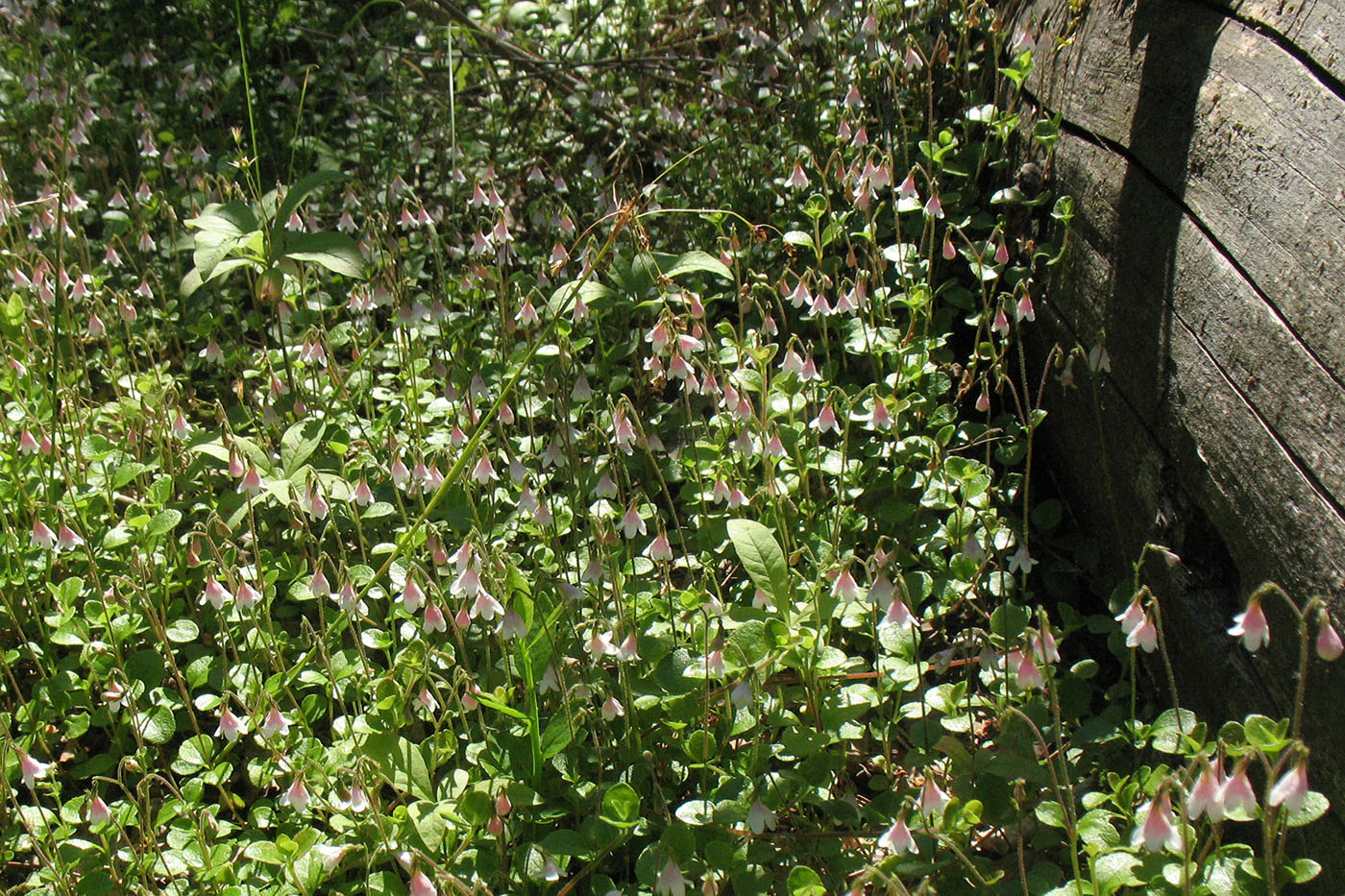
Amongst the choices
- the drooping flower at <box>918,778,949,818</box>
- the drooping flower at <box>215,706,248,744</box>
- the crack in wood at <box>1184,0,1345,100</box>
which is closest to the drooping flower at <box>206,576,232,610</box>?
the drooping flower at <box>215,706,248,744</box>

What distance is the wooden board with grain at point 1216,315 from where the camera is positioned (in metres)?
2.00

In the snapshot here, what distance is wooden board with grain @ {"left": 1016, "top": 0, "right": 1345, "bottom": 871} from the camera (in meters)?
2.00

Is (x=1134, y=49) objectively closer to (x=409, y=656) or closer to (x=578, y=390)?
(x=578, y=390)

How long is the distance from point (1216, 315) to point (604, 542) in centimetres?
130

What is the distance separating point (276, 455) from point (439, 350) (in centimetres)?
71

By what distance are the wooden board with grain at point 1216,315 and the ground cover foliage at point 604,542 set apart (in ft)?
0.41

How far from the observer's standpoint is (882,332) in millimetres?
3107

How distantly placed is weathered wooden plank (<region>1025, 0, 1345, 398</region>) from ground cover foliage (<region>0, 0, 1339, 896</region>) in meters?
0.29

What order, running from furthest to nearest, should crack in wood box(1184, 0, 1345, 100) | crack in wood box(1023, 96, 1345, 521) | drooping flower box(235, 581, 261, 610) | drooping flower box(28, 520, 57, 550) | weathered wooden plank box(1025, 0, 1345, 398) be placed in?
drooping flower box(28, 520, 57, 550), drooping flower box(235, 581, 261, 610), crack in wood box(1184, 0, 1345, 100), weathered wooden plank box(1025, 0, 1345, 398), crack in wood box(1023, 96, 1345, 521)

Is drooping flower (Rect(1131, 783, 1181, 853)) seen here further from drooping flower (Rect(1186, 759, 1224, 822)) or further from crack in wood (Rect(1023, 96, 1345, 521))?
crack in wood (Rect(1023, 96, 1345, 521))

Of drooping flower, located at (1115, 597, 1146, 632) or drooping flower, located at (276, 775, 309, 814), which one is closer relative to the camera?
drooping flower, located at (1115, 597, 1146, 632)

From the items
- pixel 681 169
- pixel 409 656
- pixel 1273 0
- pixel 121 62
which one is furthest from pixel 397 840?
pixel 121 62

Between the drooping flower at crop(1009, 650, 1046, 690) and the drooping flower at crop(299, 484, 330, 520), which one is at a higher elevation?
the drooping flower at crop(1009, 650, 1046, 690)

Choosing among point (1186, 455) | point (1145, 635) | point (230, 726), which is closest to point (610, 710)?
point (230, 726)
